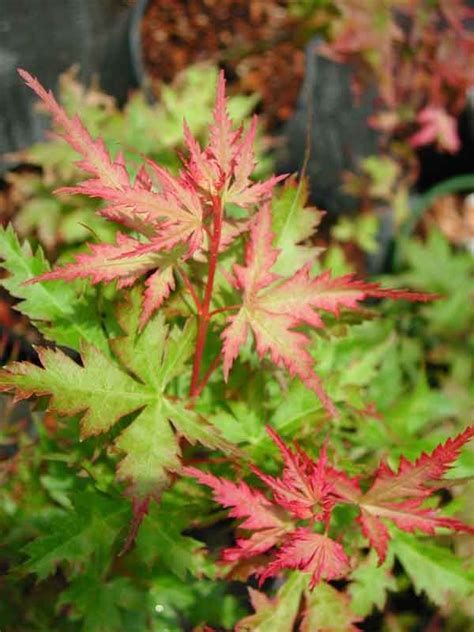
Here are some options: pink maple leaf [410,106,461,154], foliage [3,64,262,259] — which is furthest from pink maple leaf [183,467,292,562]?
pink maple leaf [410,106,461,154]

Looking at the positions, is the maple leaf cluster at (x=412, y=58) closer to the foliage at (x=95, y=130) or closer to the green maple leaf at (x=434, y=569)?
the foliage at (x=95, y=130)

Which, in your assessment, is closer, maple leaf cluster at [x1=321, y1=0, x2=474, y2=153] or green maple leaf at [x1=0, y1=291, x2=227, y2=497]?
green maple leaf at [x1=0, y1=291, x2=227, y2=497]

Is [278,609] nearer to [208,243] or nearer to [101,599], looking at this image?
[101,599]

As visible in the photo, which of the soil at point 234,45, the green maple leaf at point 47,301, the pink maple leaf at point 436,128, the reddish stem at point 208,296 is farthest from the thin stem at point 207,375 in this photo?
the pink maple leaf at point 436,128

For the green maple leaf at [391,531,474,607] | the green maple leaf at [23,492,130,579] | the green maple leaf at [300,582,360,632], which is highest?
the green maple leaf at [23,492,130,579]

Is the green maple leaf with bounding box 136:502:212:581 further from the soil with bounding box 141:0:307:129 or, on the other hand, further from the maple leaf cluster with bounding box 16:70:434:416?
the soil with bounding box 141:0:307:129

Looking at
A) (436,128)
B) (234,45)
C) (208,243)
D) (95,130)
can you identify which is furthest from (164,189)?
(436,128)
